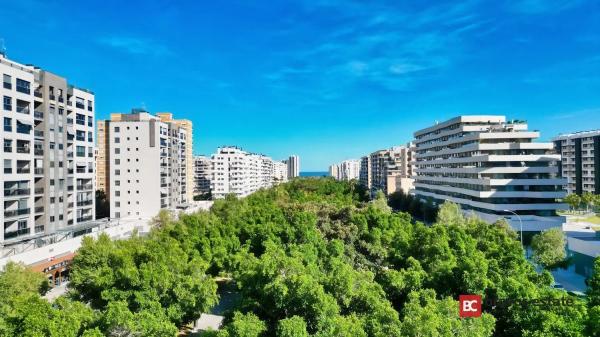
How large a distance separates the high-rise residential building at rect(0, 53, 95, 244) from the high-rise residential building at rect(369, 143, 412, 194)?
6792cm

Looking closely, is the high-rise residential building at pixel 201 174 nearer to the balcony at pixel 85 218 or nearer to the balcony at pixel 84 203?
the balcony at pixel 85 218

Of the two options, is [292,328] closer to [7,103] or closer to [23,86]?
[7,103]

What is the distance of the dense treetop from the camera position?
12883mm

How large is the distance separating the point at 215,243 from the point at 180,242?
2626 mm

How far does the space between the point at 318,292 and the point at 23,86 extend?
31.6 meters

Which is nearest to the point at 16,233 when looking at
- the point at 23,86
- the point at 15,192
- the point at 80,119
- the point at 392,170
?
the point at 15,192

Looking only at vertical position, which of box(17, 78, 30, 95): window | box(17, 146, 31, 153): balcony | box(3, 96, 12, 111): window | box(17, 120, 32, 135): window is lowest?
box(17, 146, 31, 153): balcony

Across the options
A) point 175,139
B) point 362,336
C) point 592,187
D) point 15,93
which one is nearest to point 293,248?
point 362,336

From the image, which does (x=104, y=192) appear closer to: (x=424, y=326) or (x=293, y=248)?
(x=293, y=248)

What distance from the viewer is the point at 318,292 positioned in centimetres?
1391

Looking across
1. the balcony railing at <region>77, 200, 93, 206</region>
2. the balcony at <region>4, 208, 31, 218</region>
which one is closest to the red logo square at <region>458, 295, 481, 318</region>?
the balcony at <region>4, 208, 31, 218</region>

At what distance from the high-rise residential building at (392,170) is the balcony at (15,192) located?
242 ft

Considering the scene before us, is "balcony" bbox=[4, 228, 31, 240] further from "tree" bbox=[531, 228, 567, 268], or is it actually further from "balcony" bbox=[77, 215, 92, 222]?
"tree" bbox=[531, 228, 567, 268]

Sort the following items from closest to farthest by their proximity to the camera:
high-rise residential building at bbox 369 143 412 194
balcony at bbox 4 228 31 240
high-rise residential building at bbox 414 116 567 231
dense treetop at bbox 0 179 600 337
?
dense treetop at bbox 0 179 600 337 → balcony at bbox 4 228 31 240 → high-rise residential building at bbox 414 116 567 231 → high-rise residential building at bbox 369 143 412 194
